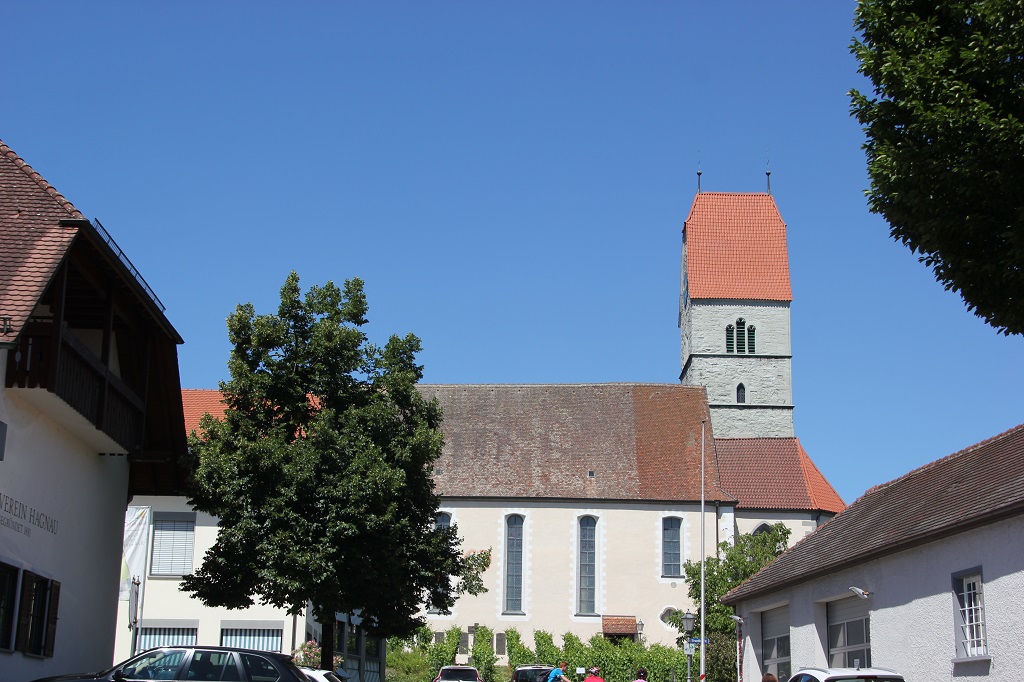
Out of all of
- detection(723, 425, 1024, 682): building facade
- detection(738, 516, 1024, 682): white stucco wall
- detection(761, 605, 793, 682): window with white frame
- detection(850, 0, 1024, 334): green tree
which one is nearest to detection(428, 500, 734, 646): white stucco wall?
detection(761, 605, 793, 682): window with white frame

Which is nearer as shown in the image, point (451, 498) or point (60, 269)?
point (60, 269)

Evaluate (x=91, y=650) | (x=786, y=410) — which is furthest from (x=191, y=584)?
(x=786, y=410)

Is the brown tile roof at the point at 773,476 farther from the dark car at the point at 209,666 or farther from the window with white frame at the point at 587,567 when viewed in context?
the dark car at the point at 209,666

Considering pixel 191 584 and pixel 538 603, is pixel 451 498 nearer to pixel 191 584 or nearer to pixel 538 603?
pixel 538 603

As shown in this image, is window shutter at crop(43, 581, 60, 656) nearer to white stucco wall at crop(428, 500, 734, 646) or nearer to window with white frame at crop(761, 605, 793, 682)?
window with white frame at crop(761, 605, 793, 682)

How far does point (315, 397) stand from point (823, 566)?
35.2 ft

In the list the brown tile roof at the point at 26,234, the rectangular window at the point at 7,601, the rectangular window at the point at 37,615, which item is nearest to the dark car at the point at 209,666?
the rectangular window at the point at 7,601

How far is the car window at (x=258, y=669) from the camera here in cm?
1531

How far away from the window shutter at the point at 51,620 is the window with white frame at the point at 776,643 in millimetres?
15426

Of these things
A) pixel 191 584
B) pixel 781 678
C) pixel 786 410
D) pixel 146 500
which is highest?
pixel 786 410

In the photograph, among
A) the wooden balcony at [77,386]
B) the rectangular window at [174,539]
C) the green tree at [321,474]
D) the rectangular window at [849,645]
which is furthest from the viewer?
the rectangular window at [174,539]

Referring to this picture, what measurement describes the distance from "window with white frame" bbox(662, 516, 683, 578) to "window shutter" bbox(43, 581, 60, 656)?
42674 mm

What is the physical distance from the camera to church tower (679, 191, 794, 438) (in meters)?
76.5

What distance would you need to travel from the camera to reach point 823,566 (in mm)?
23969
